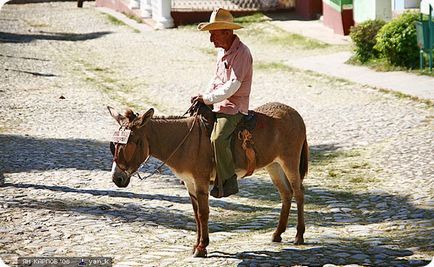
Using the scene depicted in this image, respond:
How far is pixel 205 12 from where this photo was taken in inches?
1156

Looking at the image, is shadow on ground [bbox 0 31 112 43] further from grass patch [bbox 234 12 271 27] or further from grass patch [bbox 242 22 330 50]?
grass patch [bbox 242 22 330 50]

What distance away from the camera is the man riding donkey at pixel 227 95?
7582 millimetres

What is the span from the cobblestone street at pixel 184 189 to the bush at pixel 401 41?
129cm

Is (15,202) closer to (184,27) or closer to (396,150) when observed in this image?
(396,150)

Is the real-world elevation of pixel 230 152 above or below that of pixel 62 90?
above

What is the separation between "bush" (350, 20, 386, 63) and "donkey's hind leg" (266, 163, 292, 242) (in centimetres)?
1142

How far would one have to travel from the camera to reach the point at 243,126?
7.70 m

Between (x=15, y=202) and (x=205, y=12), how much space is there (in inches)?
792

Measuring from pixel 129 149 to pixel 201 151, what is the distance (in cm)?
59

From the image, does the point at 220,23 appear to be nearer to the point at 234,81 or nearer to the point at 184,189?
the point at 234,81

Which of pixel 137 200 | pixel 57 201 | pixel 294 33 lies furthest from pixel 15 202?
pixel 294 33

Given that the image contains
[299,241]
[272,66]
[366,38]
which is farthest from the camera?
[272,66]

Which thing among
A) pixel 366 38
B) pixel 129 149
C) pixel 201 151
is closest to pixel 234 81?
pixel 201 151

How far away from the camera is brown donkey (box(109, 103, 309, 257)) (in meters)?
7.37
